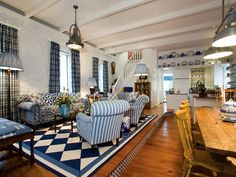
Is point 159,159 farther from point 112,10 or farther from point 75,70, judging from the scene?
point 75,70

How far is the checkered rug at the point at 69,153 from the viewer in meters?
1.81

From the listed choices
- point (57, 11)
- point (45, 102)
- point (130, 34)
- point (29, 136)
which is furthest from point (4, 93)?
point (130, 34)

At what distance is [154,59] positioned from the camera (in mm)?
7137

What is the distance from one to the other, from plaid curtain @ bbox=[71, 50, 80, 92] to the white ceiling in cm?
89

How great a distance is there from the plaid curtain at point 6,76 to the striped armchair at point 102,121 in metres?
Result: 2.44

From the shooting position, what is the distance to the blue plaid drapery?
15.3 feet

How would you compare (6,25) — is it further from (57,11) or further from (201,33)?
(201,33)

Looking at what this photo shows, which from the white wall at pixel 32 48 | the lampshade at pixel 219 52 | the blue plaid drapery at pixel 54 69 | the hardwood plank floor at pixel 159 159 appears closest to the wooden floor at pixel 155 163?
the hardwood plank floor at pixel 159 159

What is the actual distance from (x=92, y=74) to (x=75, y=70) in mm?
1138

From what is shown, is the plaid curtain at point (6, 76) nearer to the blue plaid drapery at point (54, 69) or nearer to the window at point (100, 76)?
the blue plaid drapery at point (54, 69)

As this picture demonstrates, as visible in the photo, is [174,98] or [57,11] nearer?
[57,11]

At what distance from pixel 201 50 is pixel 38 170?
7.38 m

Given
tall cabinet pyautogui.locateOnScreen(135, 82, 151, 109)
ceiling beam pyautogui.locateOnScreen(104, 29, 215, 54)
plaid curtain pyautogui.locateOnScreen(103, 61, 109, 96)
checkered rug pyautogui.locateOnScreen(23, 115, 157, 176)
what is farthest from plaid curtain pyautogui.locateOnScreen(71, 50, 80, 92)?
tall cabinet pyautogui.locateOnScreen(135, 82, 151, 109)

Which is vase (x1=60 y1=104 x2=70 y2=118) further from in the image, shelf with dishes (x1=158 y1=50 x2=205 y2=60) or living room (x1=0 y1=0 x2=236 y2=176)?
shelf with dishes (x1=158 y1=50 x2=205 y2=60)
